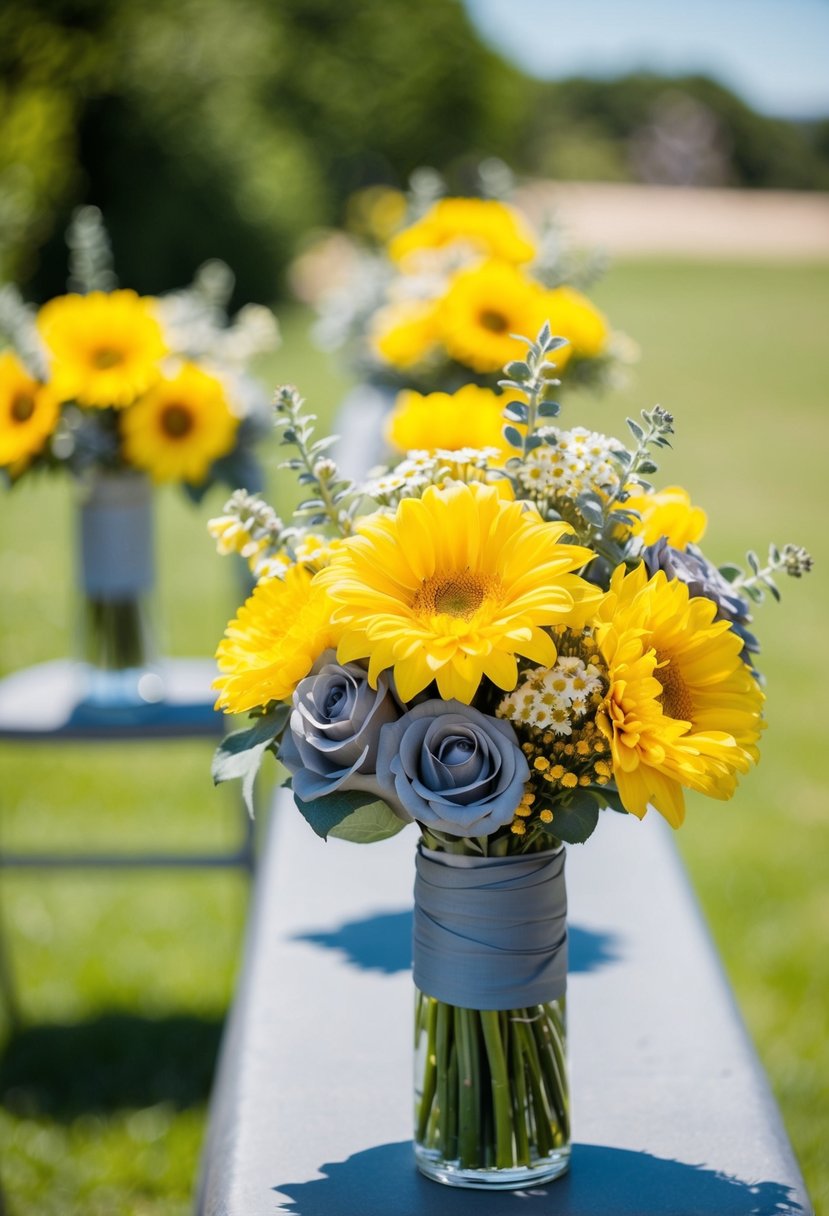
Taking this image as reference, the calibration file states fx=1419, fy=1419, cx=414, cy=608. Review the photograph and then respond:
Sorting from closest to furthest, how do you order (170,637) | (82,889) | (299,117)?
(82,889) → (170,637) → (299,117)

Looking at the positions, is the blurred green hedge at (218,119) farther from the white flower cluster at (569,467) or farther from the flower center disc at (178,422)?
the white flower cluster at (569,467)

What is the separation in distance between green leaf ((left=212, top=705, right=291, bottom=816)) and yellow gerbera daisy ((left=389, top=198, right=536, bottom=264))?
1807 millimetres

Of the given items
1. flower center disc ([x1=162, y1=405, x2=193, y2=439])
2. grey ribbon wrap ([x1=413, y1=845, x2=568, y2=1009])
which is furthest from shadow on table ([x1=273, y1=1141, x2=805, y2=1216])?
flower center disc ([x1=162, y1=405, x2=193, y2=439])

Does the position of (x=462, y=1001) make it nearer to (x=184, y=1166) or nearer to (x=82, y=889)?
(x=184, y=1166)

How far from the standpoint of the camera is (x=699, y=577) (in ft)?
3.38

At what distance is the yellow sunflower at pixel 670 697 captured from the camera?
0.95m

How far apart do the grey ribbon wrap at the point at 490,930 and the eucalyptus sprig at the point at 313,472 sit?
278 mm

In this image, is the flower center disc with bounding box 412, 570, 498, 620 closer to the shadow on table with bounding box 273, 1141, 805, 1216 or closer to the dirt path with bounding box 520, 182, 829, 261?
the shadow on table with bounding box 273, 1141, 805, 1216

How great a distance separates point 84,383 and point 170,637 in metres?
2.90

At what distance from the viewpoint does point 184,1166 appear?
88.6 inches

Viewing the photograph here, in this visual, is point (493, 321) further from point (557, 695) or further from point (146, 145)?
point (146, 145)

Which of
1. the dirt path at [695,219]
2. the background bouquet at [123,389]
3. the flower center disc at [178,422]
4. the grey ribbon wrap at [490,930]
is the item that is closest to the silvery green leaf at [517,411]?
the grey ribbon wrap at [490,930]

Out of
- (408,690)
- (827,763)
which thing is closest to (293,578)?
(408,690)

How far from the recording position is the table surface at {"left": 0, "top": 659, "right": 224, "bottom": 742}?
2.37 meters
